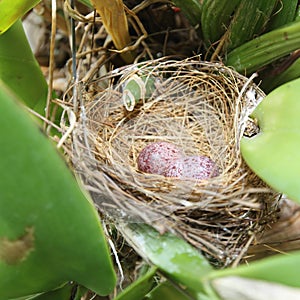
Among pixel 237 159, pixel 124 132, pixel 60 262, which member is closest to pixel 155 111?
pixel 124 132

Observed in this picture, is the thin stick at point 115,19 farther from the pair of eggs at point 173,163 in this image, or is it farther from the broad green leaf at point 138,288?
the broad green leaf at point 138,288

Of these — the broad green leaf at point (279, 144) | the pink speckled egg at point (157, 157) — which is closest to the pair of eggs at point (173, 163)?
the pink speckled egg at point (157, 157)

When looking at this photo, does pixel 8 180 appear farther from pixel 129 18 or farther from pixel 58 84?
pixel 58 84

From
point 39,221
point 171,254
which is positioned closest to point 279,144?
point 171,254

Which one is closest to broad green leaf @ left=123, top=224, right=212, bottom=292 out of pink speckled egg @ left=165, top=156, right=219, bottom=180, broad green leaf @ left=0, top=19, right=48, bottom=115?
pink speckled egg @ left=165, top=156, right=219, bottom=180

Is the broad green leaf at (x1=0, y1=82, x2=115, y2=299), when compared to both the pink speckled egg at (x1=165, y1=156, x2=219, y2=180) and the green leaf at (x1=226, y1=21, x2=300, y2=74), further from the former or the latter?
the green leaf at (x1=226, y1=21, x2=300, y2=74)
